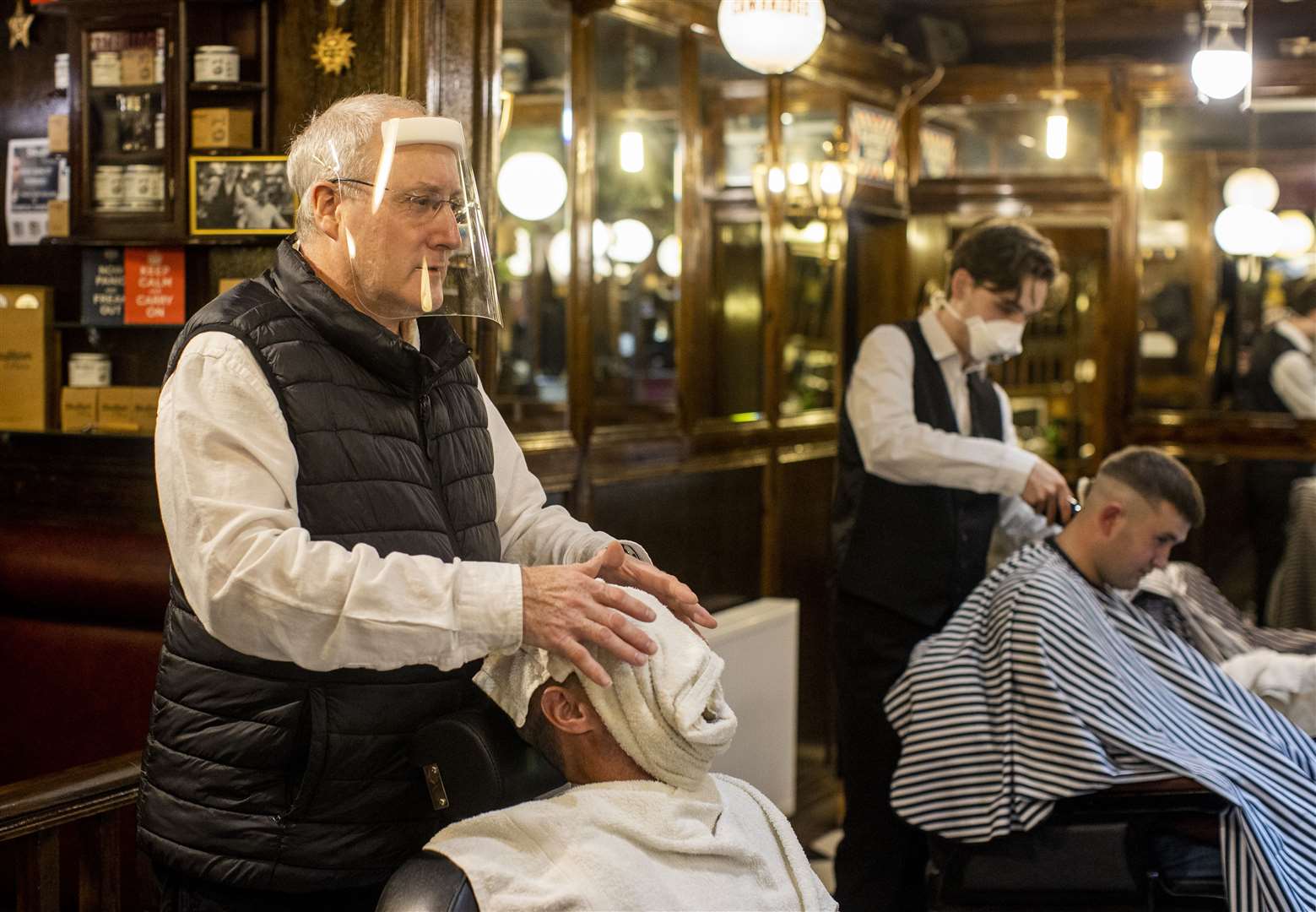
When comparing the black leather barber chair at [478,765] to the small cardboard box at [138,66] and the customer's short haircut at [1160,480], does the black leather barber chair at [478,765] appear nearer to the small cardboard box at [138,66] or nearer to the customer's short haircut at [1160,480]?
the customer's short haircut at [1160,480]

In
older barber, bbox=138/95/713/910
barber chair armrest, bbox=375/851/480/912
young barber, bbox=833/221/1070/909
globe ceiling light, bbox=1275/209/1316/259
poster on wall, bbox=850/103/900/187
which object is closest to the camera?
barber chair armrest, bbox=375/851/480/912

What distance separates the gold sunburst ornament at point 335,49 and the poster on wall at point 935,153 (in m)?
3.38

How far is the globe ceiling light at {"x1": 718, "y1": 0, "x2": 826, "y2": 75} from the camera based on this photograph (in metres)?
3.62

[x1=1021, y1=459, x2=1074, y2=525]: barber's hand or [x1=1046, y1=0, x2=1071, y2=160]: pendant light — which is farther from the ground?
[x1=1046, y1=0, x2=1071, y2=160]: pendant light

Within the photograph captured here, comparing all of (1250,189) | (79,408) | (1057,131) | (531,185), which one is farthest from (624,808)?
(1250,189)

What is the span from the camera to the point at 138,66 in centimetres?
330

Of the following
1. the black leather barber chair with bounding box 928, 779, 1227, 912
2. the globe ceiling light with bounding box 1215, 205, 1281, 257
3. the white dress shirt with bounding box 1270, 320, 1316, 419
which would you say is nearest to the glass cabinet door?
the black leather barber chair with bounding box 928, 779, 1227, 912

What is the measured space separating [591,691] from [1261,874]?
5.03 feet

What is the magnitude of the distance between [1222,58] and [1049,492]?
5.42ft

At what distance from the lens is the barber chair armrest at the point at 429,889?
150cm

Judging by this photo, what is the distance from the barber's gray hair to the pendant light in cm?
386

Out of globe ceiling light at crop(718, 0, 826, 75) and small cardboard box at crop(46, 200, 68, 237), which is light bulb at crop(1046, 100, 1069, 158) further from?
small cardboard box at crop(46, 200, 68, 237)

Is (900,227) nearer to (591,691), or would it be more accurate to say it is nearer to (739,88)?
(739,88)

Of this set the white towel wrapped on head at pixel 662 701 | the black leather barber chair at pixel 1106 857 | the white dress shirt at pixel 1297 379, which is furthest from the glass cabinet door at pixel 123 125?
the white dress shirt at pixel 1297 379
